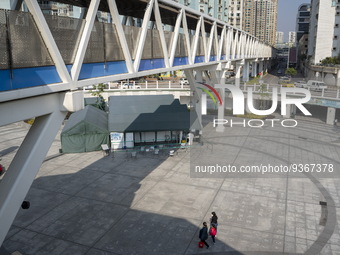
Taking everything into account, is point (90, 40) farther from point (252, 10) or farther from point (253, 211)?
point (252, 10)

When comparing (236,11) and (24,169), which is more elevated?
(236,11)

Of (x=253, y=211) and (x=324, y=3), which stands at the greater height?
(x=324, y=3)

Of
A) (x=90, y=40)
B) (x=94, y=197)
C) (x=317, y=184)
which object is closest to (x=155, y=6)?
(x=90, y=40)

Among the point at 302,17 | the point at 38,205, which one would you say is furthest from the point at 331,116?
the point at 302,17

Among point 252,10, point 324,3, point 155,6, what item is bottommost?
point 155,6

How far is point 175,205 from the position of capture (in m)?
15.0

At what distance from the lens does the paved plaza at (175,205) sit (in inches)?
473

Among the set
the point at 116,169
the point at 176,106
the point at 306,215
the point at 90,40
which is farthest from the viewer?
the point at 176,106

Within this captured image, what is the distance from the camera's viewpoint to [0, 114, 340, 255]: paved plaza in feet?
39.4

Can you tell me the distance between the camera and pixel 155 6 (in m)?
12.2

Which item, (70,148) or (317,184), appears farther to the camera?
(70,148)

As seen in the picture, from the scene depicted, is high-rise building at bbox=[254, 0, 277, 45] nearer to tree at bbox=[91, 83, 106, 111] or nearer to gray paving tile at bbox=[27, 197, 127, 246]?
tree at bbox=[91, 83, 106, 111]

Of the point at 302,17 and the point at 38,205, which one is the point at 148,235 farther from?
the point at 302,17

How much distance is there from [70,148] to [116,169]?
4923 mm
